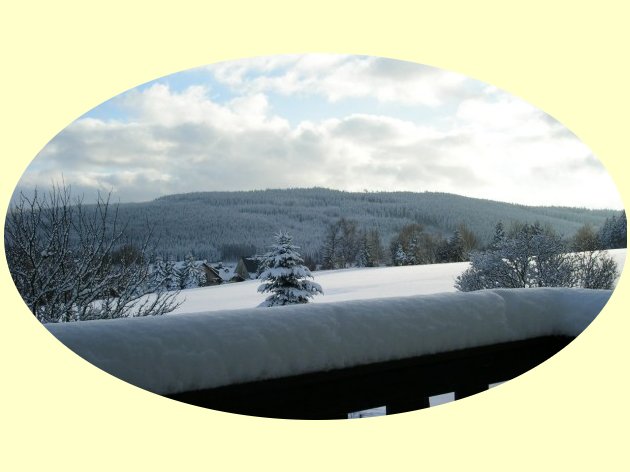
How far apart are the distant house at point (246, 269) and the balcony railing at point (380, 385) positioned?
1809mm

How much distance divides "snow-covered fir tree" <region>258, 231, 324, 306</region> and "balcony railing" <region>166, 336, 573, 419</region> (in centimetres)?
150

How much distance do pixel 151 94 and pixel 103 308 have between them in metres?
4.50

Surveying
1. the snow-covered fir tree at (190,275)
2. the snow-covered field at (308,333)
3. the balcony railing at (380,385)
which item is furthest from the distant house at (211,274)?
the balcony railing at (380,385)

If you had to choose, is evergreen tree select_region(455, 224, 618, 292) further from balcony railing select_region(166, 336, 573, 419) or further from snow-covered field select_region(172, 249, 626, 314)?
balcony railing select_region(166, 336, 573, 419)

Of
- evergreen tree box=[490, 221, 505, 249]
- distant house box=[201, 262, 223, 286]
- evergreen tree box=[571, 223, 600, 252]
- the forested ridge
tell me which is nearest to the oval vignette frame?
the forested ridge

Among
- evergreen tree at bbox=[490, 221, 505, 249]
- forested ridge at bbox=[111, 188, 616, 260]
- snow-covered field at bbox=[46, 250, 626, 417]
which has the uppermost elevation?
forested ridge at bbox=[111, 188, 616, 260]

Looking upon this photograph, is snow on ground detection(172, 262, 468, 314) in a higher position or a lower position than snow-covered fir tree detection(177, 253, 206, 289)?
lower

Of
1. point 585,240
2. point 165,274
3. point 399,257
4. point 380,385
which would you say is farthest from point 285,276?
point 585,240

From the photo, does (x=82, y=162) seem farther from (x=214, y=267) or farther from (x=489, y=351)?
(x=489, y=351)

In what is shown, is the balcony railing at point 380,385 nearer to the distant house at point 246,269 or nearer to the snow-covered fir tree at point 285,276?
the snow-covered fir tree at point 285,276

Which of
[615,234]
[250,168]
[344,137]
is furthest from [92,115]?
[615,234]

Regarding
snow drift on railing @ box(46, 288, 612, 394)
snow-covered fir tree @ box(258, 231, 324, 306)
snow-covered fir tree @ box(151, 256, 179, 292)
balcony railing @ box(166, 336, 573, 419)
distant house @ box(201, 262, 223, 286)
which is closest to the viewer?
snow drift on railing @ box(46, 288, 612, 394)

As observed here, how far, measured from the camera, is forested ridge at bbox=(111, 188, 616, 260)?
4.14 metres

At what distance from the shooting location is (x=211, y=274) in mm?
4016
